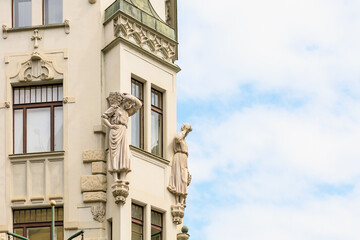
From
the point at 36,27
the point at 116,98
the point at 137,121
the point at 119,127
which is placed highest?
the point at 36,27

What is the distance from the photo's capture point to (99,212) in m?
39.7

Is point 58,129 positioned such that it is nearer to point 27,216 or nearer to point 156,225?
point 27,216

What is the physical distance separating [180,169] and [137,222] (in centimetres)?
267

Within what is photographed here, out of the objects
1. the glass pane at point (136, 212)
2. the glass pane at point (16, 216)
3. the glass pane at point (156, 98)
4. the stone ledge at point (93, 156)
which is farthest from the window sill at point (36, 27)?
the glass pane at point (136, 212)

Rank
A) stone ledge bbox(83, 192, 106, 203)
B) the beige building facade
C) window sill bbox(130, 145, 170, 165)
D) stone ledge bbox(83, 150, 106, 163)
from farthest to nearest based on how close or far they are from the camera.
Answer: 1. window sill bbox(130, 145, 170, 165)
2. stone ledge bbox(83, 150, 106, 163)
3. the beige building facade
4. stone ledge bbox(83, 192, 106, 203)

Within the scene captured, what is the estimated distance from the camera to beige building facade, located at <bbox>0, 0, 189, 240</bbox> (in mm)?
40031

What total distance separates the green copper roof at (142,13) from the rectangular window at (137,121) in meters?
2.18

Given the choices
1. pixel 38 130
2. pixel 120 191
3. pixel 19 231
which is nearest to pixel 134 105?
pixel 120 191

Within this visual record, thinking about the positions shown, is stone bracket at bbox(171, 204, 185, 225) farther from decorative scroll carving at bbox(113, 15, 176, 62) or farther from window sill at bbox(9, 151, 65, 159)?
decorative scroll carving at bbox(113, 15, 176, 62)

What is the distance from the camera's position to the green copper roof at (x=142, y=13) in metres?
41.8

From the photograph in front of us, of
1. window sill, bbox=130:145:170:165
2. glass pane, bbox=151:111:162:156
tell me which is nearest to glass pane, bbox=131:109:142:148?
window sill, bbox=130:145:170:165

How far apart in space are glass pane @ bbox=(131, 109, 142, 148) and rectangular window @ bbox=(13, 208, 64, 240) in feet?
10.7

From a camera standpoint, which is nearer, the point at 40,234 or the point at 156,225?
the point at 40,234

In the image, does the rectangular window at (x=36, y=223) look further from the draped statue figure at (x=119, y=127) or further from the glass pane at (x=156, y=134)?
the glass pane at (x=156, y=134)
